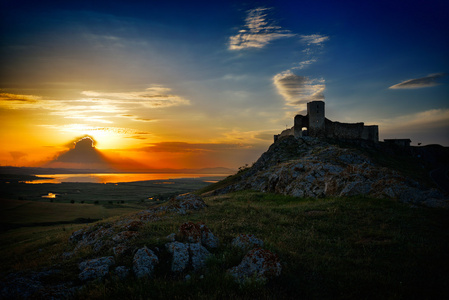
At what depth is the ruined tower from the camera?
195 feet

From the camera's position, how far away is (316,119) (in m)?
59.8

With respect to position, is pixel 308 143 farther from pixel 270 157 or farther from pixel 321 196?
pixel 321 196

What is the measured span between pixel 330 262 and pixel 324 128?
57208 millimetres

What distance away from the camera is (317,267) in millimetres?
8148

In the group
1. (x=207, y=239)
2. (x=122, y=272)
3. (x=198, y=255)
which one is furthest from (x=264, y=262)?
(x=122, y=272)

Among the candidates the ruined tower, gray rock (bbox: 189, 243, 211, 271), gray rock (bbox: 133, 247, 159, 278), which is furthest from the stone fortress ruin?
gray rock (bbox: 133, 247, 159, 278)

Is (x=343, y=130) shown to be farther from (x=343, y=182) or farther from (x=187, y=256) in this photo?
(x=187, y=256)

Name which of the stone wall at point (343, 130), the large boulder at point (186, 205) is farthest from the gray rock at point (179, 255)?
the stone wall at point (343, 130)

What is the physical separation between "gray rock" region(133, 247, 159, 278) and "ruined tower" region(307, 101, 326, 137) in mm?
58897

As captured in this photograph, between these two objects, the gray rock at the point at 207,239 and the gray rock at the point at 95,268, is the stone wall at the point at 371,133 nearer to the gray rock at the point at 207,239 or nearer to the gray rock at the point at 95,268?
the gray rock at the point at 207,239

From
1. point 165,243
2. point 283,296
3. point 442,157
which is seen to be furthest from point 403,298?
point 442,157

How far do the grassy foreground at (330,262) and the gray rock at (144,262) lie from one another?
281 mm

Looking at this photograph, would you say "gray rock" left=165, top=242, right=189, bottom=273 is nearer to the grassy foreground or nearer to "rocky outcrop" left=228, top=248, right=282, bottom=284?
the grassy foreground

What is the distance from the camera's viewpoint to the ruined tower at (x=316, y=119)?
195 feet
